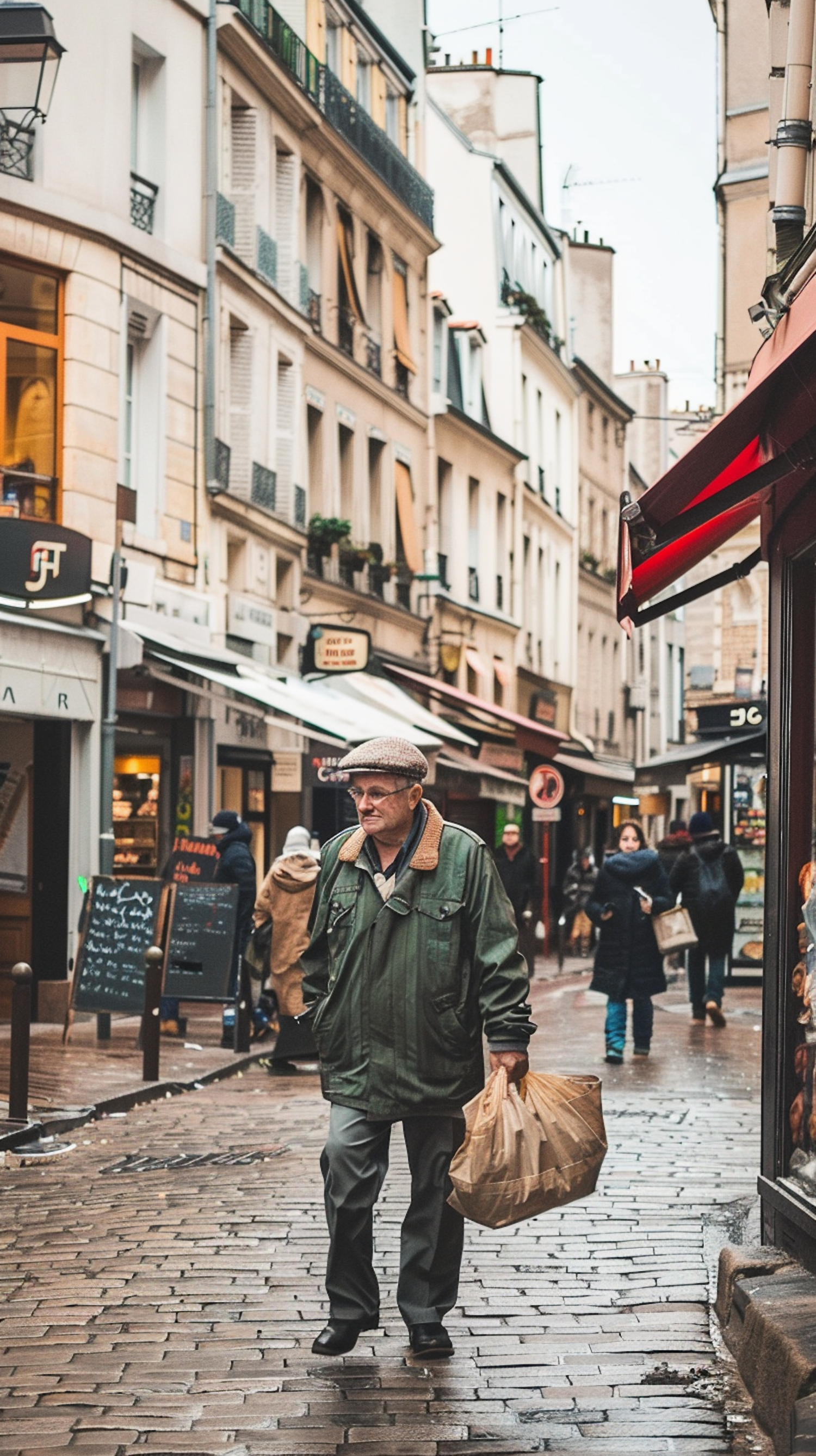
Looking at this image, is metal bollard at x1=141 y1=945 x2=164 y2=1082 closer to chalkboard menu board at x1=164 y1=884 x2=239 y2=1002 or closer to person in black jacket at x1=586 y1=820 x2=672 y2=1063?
chalkboard menu board at x1=164 y1=884 x2=239 y2=1002

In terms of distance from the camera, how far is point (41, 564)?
58.0 ft

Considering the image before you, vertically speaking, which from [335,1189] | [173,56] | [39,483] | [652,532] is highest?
[173,56]

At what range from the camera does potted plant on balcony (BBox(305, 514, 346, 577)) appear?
90.6ft

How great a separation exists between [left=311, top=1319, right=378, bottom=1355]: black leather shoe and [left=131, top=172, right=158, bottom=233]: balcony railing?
1602cm

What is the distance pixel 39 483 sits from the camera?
61.5ft

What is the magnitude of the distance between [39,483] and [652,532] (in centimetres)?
1280

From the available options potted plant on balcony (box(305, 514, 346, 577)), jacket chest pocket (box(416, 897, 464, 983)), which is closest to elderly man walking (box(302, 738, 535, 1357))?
jacket chest pocket (box(416, 897, 464, 983))

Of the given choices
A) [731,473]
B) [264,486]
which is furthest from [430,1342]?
[264,486]

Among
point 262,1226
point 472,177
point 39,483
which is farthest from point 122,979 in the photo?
point 472,177

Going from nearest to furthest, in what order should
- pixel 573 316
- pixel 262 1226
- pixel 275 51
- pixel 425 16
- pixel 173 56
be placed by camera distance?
pixel 262 1226 → pixel 173 56 → pixel 275 51 → pixel 425 16 → pixel 573 316

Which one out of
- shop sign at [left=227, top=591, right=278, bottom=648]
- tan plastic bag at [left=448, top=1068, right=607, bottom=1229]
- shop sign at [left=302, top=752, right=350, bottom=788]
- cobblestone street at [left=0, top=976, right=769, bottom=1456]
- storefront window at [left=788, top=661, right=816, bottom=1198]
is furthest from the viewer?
shop sign at [left=227, top=591, right=278, bottom=648]

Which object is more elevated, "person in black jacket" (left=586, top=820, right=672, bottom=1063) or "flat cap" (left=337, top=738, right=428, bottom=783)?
"flat cap" (left=337, top=738, right=428, bottom=783)

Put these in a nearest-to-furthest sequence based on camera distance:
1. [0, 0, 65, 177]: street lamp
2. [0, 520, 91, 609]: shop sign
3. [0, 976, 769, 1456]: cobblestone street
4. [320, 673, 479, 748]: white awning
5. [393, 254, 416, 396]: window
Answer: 1. [0, 976, 769, 1456]: cobblestone street
2. [0, 520, 91, 609]: shop sign
3. [0, 0, 65, 177]: street lamp
4. [320, 673, 479, 748]: white awning
5. [393, 254, 416, 396]: window

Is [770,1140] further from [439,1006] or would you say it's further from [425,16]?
[425,16]
